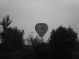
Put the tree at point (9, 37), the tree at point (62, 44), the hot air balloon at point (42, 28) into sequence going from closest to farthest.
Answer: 1. the tree at point (62, 44)
2. the tree at point (9, 37)
3. the hot air balloon at point (42, 28)

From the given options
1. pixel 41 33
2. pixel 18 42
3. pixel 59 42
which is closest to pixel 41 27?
pixel 41 33

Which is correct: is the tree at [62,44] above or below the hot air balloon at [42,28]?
below

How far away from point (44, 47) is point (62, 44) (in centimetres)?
312

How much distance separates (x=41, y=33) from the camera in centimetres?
6256

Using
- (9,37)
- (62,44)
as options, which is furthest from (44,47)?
(9,37)

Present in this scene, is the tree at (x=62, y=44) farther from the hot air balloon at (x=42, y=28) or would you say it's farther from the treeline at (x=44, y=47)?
the hot air balloon at (x=42, y=28)

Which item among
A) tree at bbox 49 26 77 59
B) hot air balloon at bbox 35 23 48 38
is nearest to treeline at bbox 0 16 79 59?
tree at bbox 49 26 77 59

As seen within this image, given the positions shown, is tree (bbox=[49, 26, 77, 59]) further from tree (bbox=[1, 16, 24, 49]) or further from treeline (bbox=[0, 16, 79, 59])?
tree (bbox=[1, 16, 24, 49])

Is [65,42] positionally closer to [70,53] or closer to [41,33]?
[70,53]

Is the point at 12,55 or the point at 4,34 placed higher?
the point at 4,34

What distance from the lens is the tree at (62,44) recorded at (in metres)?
34.7

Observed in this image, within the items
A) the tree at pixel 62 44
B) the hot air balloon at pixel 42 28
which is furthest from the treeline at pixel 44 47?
the hot air balloon at pixel 42 28

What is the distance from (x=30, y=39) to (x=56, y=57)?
5274cm

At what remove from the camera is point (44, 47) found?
43.1 meters
